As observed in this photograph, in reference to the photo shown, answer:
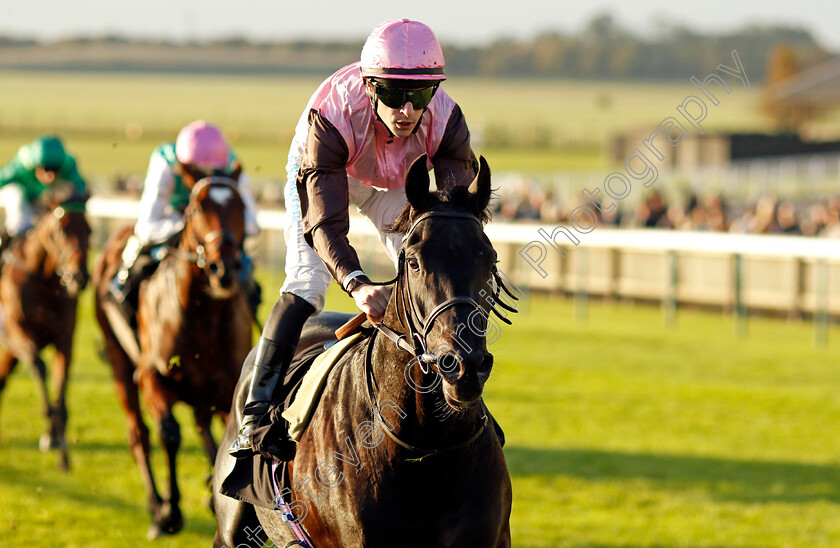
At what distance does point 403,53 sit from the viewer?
120 inches

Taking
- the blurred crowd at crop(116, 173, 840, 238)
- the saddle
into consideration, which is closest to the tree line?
the blurred crowd at crop(116, 173, 840, 238)

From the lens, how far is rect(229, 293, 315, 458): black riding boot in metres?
A: 3.53

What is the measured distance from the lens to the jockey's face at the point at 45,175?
26.6 feet

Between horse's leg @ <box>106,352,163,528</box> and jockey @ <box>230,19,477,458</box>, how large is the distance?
2623 millimetres

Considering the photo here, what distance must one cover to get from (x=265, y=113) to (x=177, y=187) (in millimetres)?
75850

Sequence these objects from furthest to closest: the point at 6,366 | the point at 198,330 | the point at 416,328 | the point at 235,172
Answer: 1. the point at 6,366
2. the point at 235,172
3. the point at 198,330
4. the point at 416,328

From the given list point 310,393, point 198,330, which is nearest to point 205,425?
point 198,330

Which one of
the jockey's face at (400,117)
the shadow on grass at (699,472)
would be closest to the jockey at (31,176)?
the shadow on grass at (699,472)

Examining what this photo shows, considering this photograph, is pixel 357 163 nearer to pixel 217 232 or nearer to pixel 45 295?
pixel 217 232

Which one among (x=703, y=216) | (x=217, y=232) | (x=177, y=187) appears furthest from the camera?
(x=703, y=216)

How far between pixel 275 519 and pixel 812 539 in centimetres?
→ 357

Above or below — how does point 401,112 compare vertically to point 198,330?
above

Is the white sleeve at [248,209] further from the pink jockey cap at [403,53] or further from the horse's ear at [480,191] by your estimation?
the horse's ear at [480,191]

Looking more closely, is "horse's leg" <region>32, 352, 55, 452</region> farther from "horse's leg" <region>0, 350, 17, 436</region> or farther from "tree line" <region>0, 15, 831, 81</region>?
"tree line" <region>0, 15, 831, 81</region>
